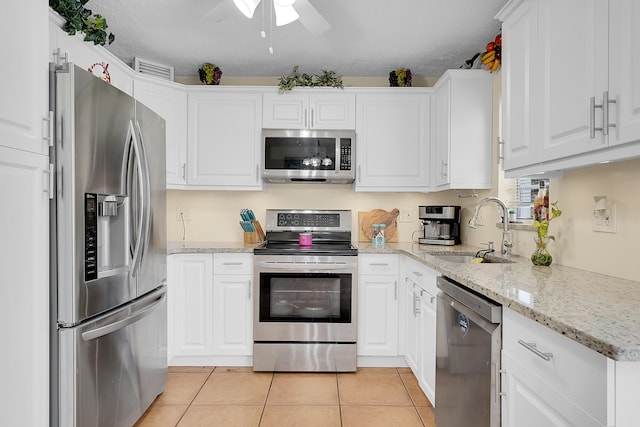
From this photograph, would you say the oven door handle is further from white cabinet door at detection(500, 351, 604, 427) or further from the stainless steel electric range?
white cabinet door at detection(500, 351, 604, 427)

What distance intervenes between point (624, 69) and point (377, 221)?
7.93 feet

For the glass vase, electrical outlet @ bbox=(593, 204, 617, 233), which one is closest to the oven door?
the glass vase

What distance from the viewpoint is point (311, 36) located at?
8.78ft

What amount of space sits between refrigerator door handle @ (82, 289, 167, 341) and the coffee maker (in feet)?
6.82

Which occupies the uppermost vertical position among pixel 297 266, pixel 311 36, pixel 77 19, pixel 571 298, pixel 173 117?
pixel 311 36

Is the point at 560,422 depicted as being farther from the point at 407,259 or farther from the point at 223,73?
the point at 223,73

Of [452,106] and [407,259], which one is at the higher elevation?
[452,106]

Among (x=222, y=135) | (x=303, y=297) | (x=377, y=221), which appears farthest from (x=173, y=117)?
(x=377, y=221)

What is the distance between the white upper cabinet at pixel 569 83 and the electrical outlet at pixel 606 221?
348 millimetres

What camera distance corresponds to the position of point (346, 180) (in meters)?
3.23

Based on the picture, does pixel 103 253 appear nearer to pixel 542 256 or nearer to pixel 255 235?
pixel 255 235

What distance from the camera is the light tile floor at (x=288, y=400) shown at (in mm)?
A: 2172
